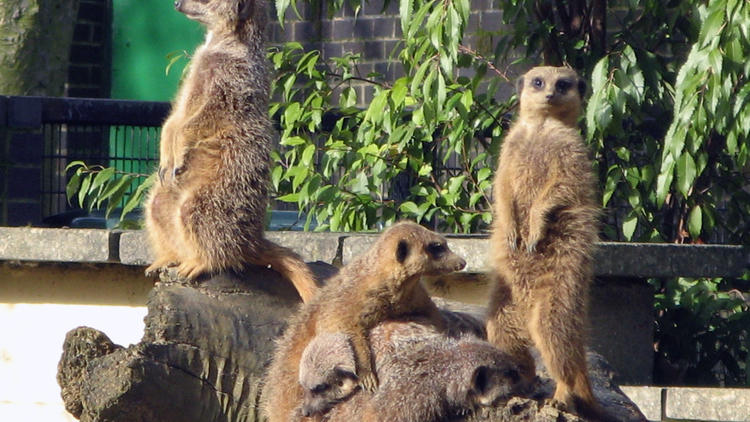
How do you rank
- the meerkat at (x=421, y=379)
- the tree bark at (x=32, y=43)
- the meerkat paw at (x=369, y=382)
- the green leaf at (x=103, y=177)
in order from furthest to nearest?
the tree bark at (x=32, y=43)
the green leaf at (x=103, y=177)
the meerkat paw at (x=369, y=382)
the meerkat at (x=421, y=379)

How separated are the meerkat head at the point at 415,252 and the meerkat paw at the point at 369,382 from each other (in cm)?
47

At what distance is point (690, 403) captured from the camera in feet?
17.8

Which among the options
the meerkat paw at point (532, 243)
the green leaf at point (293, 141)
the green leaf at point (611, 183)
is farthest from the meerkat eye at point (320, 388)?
the green leaf at point (293, 141)

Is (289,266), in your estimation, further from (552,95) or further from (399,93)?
(399,93)

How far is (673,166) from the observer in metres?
Result: 5.66

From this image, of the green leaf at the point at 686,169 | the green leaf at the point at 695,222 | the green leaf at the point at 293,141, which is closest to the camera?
the green leaf at the point at 686,169

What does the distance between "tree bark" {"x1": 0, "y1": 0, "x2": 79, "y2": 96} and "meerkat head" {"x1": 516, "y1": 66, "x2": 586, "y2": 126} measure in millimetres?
4625

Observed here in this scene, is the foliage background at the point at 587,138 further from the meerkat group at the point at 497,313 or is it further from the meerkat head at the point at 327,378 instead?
the meerkat head at the point at 327,378

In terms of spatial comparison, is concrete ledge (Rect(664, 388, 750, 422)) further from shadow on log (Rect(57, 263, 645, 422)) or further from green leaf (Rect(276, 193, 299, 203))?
green leaf (Rect(276, 193, 299, 203))

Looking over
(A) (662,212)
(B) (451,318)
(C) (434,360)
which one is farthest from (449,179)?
(C) (434,360)

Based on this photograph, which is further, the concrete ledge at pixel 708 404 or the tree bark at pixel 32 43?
the tree bark at pixel 32 43

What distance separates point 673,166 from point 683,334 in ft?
3.82

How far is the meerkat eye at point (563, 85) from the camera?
15.9 ft

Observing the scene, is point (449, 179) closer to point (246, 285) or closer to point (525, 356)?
point (246, 285)
